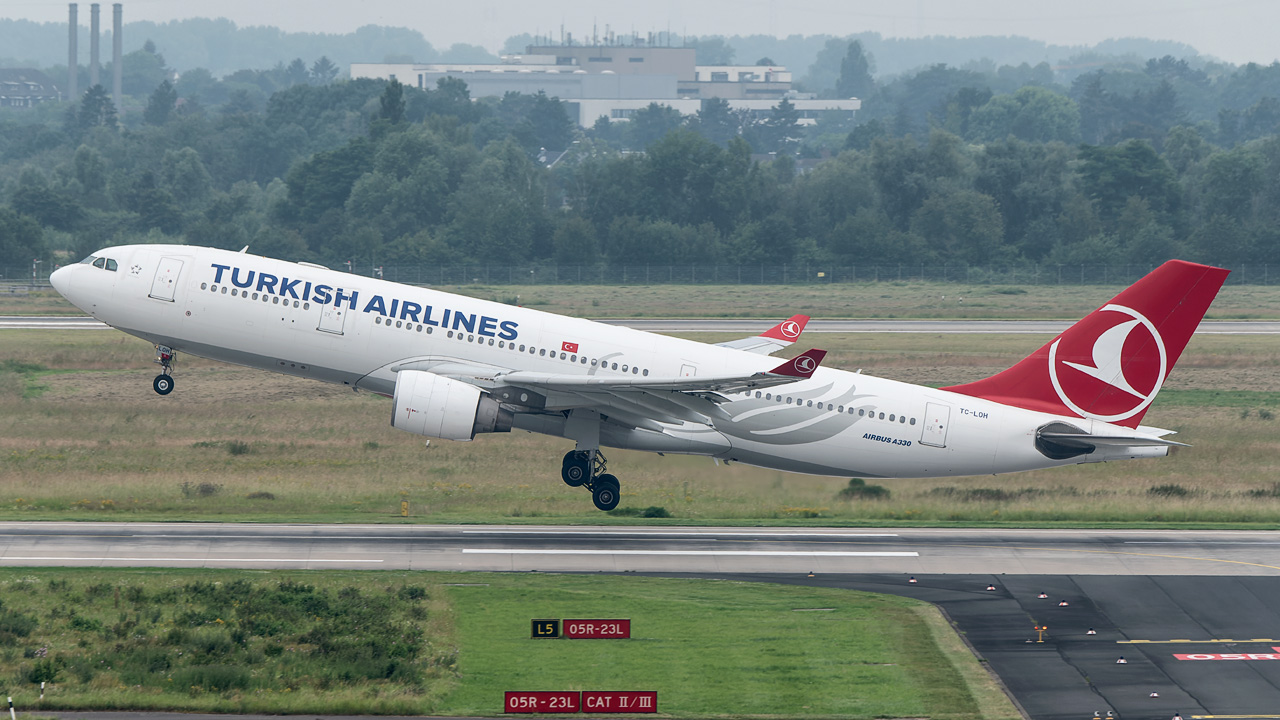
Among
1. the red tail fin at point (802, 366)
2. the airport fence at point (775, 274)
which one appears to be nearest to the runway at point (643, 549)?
the red tail fin at point (802, 366)

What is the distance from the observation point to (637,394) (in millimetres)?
Answer: 44312

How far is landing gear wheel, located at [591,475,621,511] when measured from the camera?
47438 millimetres

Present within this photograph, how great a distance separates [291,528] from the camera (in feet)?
162

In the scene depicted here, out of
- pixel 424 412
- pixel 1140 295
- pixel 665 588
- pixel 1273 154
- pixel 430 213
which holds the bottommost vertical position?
pixel 665 588

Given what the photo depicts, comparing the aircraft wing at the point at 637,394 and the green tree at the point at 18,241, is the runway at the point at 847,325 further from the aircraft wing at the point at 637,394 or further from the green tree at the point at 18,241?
the aircraft wing at the point at 637,394

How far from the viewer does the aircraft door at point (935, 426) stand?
1839 inches

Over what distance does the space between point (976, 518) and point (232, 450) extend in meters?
31.6

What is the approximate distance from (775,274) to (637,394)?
314 ft

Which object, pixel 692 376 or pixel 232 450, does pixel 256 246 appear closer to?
pixel 232 450

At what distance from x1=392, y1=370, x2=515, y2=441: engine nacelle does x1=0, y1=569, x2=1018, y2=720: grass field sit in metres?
4.50

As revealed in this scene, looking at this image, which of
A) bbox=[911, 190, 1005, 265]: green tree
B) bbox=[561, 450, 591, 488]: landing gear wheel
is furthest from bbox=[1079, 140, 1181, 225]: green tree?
bbox=[561, 450, 591, 488]: landing gear wheel

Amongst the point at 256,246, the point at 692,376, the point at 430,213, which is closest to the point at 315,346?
the point at 692,376

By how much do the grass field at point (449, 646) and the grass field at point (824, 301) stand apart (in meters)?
65.9

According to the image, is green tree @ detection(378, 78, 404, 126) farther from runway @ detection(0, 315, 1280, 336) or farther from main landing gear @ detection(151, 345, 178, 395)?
main landing gear @ detection(151, 345, 178, 395)
